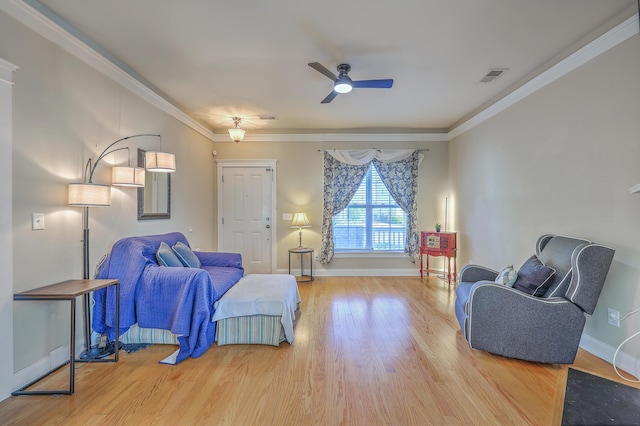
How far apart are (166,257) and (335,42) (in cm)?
264

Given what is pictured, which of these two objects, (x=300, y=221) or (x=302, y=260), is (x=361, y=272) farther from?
(x=300, y=221)

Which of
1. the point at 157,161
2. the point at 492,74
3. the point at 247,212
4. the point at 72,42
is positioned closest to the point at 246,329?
the point at 157,161

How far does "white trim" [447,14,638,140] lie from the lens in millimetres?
2264

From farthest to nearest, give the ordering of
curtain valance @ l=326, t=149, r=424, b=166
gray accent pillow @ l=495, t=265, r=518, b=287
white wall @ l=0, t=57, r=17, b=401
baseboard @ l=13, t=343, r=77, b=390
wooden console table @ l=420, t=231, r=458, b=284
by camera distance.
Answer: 1. curtain valance @ l=326, t=149, r=424, b=166
2. wooden console table @ l=420, t=231, r=458, b=284
3. gray accent pillow @ l=495, t=265, r=518, b=287
4. baseboard @ l=13, t=343, r=77, b=390
5. white wall @ l=0, t=57, r=17, b=401

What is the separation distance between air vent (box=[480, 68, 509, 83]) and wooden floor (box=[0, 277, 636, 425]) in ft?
9.24

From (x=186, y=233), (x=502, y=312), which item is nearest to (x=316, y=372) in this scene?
(x=502, y=312)

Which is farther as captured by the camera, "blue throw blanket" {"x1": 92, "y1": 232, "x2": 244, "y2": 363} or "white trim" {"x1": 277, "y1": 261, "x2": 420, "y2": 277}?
"white trim" {"x1": 277, "y1": 261, "x2": 420, "y2": 277}

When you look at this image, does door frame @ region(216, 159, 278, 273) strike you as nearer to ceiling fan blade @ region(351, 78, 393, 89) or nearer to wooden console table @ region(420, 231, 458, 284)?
wooden console table @ region(420, 231, 458, 284)

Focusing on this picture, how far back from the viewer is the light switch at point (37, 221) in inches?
85.0

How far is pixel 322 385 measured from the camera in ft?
7.01

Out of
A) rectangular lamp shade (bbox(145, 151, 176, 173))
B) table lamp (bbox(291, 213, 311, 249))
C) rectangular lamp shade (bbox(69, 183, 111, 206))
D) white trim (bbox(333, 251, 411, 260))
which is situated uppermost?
rectangular lamp shade (bbox(145, 151, 176, 173))

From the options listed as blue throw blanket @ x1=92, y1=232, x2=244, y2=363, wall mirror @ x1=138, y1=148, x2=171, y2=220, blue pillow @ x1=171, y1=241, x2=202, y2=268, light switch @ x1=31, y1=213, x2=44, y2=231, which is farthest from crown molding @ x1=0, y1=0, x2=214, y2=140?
blue pillow @ x1=171, y1=241, x2=202, y2=268

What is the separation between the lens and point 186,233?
4.52 meters

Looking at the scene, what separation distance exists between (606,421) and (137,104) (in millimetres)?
4261
